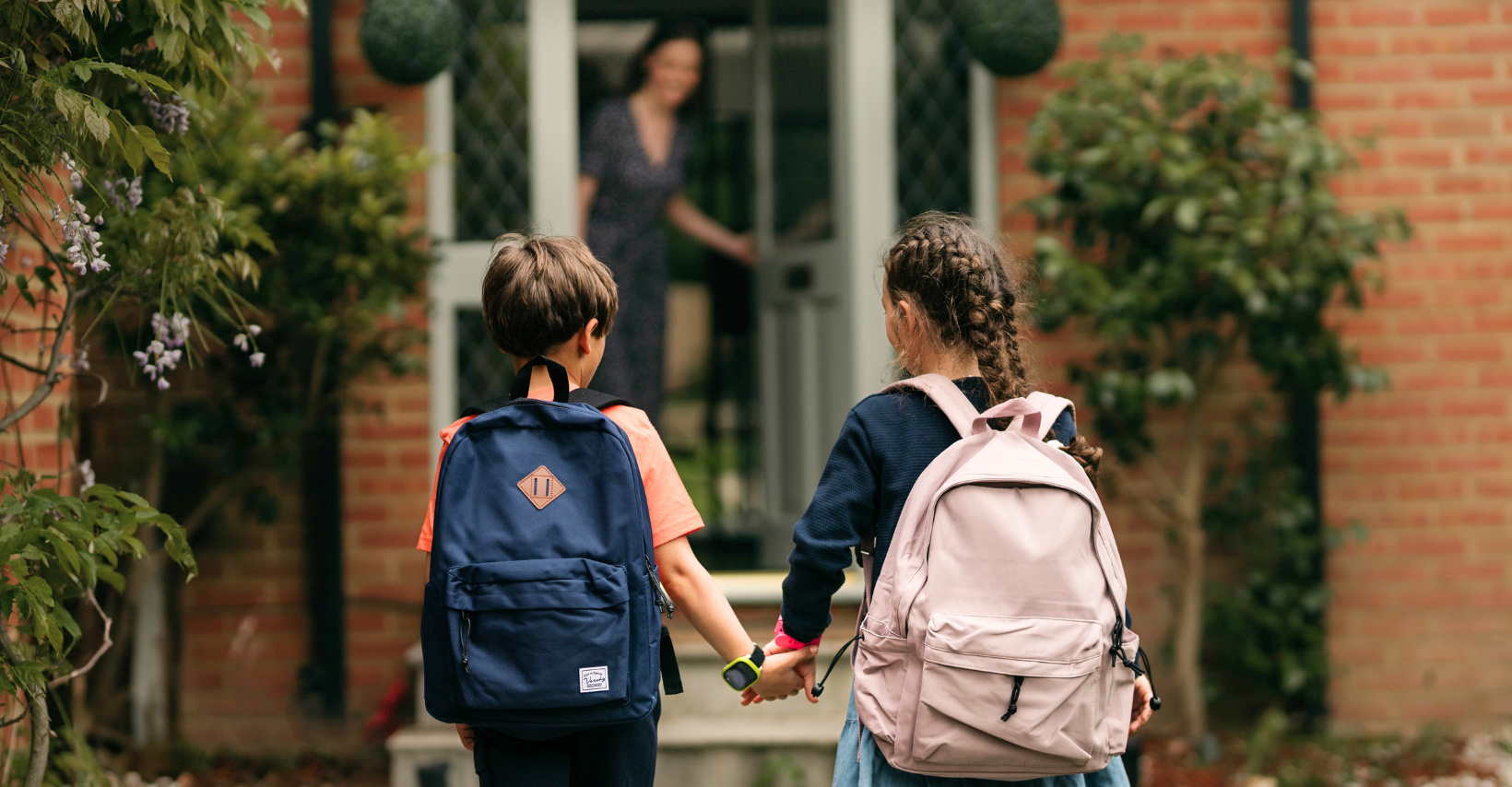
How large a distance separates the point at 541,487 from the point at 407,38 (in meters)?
2.46

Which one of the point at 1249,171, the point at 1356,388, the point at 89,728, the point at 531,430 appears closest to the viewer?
the point at 531,430

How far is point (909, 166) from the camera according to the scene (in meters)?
4.17

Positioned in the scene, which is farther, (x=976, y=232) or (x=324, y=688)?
(x=324, y=688)

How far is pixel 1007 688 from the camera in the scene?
1594 millimetres

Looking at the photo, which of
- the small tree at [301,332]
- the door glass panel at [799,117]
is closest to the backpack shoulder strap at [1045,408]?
the small tree at [301,332]

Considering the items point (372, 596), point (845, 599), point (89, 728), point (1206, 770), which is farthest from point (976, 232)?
point (89, 728)

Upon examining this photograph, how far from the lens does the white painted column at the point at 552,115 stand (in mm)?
4004

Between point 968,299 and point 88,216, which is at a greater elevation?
point 88,216

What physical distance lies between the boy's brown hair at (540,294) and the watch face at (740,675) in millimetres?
580

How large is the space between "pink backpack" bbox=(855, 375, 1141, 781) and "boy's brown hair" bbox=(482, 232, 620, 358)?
1.93 ft

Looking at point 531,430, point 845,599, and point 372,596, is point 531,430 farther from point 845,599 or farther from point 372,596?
point 372,596

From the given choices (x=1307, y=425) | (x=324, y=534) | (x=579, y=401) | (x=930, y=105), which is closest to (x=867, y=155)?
(x=930, y=105)

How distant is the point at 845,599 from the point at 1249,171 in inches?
73.7

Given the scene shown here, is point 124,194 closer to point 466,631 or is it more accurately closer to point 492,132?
point 466,631
